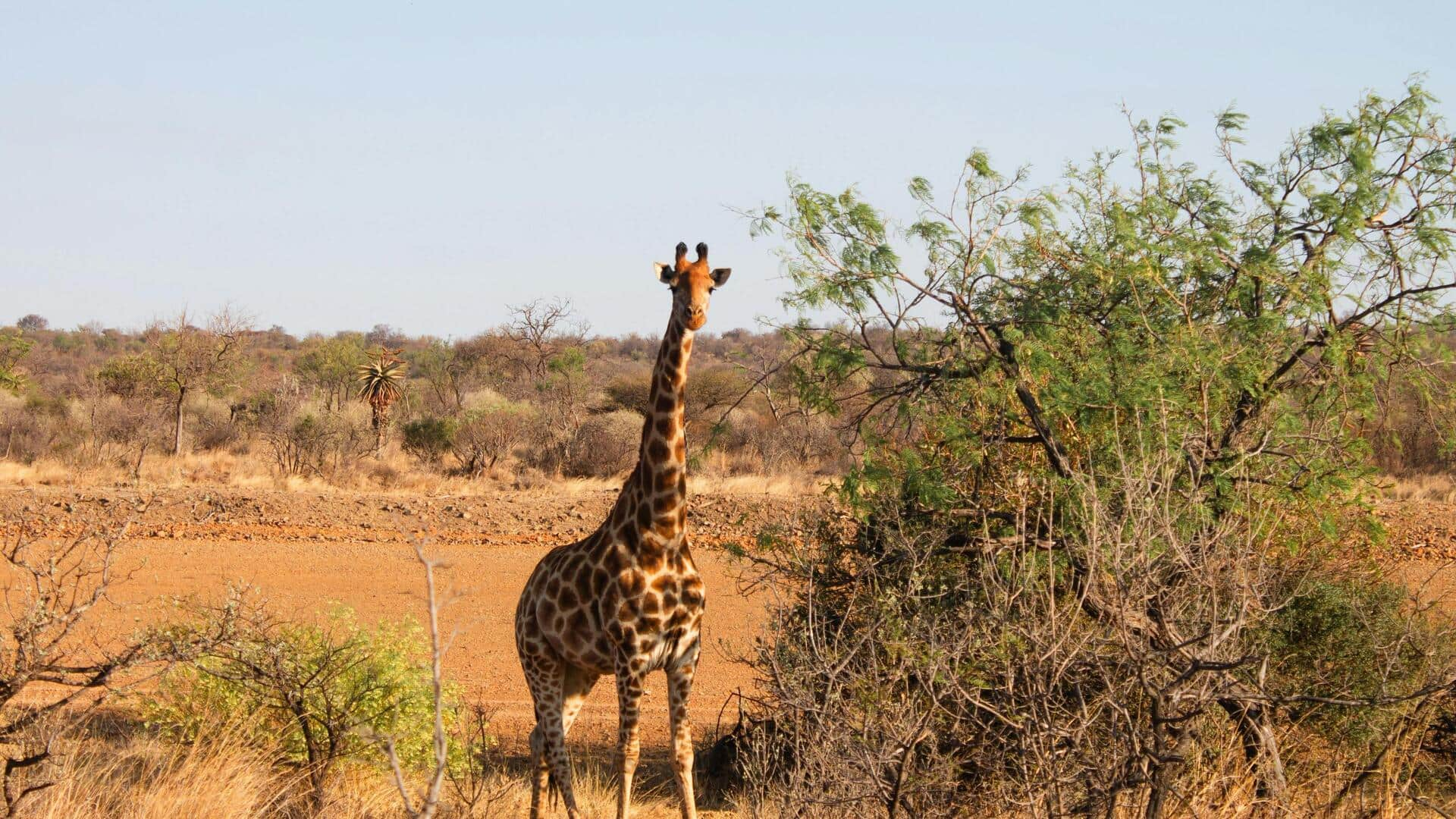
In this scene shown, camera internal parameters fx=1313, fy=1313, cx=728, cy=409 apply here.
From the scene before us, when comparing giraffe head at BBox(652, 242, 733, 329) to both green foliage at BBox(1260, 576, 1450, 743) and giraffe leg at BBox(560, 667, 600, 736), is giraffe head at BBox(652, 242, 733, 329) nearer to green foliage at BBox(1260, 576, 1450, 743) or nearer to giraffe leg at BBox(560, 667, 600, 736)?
giraffe leg at BBox(560, 667, 600, 736)

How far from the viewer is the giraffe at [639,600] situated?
6512 mm

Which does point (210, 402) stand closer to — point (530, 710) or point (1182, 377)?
point (530, 710)

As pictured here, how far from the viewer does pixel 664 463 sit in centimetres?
676

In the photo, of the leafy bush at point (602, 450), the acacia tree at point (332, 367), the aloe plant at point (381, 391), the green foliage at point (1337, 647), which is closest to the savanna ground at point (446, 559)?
the green foliage at point (1337, 647)

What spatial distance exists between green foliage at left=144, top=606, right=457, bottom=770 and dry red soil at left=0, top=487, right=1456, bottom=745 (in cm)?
198

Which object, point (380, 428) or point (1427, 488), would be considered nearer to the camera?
point (1427, 488)

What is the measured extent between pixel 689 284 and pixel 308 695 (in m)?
3.26

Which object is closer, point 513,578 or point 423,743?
point 423,743

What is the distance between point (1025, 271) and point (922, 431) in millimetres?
1262

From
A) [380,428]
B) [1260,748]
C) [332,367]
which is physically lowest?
[1260,748]

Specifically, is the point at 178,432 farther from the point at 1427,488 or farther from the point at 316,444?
the point at 1427,488

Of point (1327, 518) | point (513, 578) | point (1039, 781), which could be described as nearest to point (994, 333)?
point (1327, 518)

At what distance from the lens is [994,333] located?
24.8 feet

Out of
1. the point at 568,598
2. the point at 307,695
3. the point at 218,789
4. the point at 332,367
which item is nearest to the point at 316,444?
the point at 332,367
